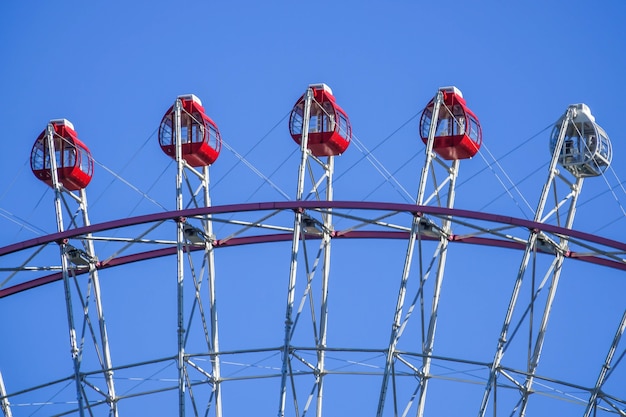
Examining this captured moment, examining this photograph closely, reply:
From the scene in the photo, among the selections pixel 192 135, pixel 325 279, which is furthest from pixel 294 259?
pixel 192 135

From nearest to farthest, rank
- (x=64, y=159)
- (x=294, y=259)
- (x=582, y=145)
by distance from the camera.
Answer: (x=294, y=259)
(x=582, y=145)
(x=64, y=159)

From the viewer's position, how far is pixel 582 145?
65.6m

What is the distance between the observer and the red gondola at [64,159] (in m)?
69.4

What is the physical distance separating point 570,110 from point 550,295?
23.4 ft

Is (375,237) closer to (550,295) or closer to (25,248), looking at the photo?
(550,295)

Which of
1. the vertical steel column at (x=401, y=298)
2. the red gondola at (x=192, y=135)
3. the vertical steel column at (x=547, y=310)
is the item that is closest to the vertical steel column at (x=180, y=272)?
the red gondola at (x=192, y=135)

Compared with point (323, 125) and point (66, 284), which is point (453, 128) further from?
point (66, 284)

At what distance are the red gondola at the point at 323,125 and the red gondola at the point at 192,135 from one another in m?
3.29

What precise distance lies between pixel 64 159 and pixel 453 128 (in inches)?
621

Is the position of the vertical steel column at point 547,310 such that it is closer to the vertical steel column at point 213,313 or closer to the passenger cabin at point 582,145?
the passenger cabin at point 582,145

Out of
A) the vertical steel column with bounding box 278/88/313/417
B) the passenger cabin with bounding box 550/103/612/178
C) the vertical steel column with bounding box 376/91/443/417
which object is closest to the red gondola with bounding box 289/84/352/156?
the vertical steel column with bounding box 278/88/313/417

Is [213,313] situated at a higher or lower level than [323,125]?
lower

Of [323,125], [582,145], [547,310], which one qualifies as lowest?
[547,310]

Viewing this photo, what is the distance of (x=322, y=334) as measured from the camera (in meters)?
64.6
